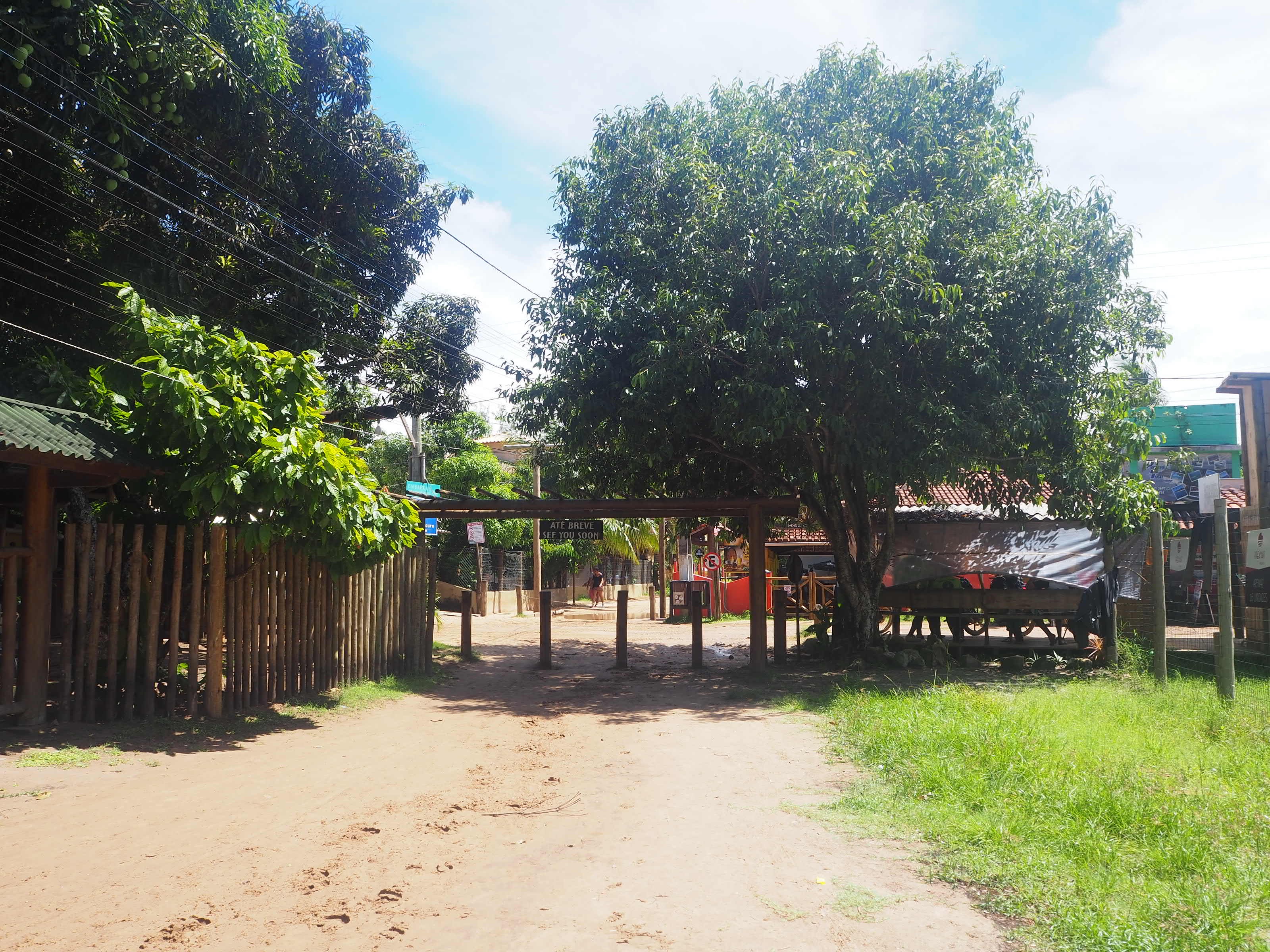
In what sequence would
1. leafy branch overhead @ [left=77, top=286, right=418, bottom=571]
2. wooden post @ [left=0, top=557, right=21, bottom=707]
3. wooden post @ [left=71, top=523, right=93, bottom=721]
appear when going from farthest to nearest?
1. leafy branch overhead @ [left=77, top=286, right=418, bottom=571]
2. wooden post @ [left=71, top=523, right=93, bottom=721]
3. wooden post @ [left=0, top=557, right=21, bottom=707]

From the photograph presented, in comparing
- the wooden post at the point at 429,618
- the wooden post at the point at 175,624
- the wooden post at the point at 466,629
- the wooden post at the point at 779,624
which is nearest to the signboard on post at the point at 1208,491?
the wooden post at the point at 779,624

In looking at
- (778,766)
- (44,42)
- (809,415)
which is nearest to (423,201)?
(44,42)

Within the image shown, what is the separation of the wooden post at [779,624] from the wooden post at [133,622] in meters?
10.4

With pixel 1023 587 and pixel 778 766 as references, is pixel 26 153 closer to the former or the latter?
pixel 778 766

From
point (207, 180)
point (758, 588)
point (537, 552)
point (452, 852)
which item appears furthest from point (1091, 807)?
point (537, 552)

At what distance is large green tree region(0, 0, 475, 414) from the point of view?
11164 millimetres

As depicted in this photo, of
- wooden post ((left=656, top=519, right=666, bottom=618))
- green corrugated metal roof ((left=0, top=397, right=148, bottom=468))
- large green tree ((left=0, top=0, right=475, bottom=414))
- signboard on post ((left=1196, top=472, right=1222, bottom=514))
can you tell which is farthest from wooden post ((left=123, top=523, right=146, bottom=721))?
wooden post ((left=656, top=519, right=666, bottom=618))

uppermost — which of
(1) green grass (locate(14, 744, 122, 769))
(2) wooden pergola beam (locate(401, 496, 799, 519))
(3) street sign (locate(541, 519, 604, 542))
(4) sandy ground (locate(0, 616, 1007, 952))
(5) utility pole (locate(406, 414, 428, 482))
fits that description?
(5) utility pole (locate(406, 414, 428, 482))

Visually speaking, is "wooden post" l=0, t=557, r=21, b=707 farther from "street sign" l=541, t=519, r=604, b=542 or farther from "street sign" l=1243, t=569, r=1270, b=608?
"street sign" l=1243, t=569, r=1270, b=608

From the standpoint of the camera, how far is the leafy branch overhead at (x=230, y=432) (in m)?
8.44

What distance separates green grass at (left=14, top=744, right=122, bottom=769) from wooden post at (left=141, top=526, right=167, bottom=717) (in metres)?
1.13

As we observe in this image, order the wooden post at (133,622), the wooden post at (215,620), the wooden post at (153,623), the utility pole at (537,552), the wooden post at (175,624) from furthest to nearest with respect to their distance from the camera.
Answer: the utility pole at (537,552) → the wooden post at (215,620) → the wooden post at (175,624) → the wooden post at (153,623) → the wooden post at (133,622)

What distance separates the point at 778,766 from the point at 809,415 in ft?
21.8

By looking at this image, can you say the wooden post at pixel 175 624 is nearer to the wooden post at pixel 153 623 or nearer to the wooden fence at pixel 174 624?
the wooden fence at pixel 174 624
